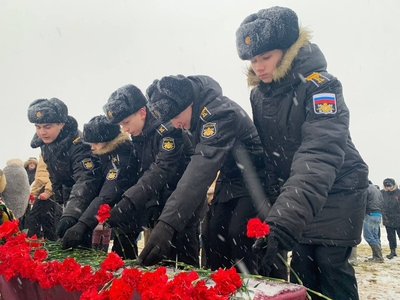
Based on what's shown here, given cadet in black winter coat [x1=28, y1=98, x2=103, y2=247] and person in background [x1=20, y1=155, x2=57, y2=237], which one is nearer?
cadet in black winter coat [x1=28, y1=98, x2=103, y2=247]

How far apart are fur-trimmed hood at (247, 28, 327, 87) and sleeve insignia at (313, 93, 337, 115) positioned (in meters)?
0.21

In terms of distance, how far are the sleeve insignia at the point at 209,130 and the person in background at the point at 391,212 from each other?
8.25 m

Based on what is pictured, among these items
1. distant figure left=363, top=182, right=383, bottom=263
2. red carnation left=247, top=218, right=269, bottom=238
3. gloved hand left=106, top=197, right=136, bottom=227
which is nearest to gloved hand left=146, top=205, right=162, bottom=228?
gloved hand left=106, top=197, right=136, bottom=227

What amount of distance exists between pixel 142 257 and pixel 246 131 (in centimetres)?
120

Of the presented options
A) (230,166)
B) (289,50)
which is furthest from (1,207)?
(289,50)

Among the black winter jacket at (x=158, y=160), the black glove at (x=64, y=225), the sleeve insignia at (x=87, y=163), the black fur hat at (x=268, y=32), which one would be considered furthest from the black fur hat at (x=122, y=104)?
the black fur hat at (x=268, y=32)

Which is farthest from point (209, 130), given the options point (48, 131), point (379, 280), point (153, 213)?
point (379, 280)

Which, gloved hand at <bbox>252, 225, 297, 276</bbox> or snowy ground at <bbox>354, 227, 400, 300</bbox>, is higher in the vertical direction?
gloved hand at <bbox>252, 225, 297, 276</bbox>

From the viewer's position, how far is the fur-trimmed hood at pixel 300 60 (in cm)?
228

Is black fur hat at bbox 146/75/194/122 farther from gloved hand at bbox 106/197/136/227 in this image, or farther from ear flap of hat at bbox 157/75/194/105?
gloved hand at bbox 106/197/136/227

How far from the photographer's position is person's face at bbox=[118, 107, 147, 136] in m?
3.61

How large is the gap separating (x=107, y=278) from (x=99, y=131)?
2.25 meters

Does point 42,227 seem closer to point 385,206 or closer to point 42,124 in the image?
point 42,124

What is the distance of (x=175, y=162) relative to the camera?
3369 mm
